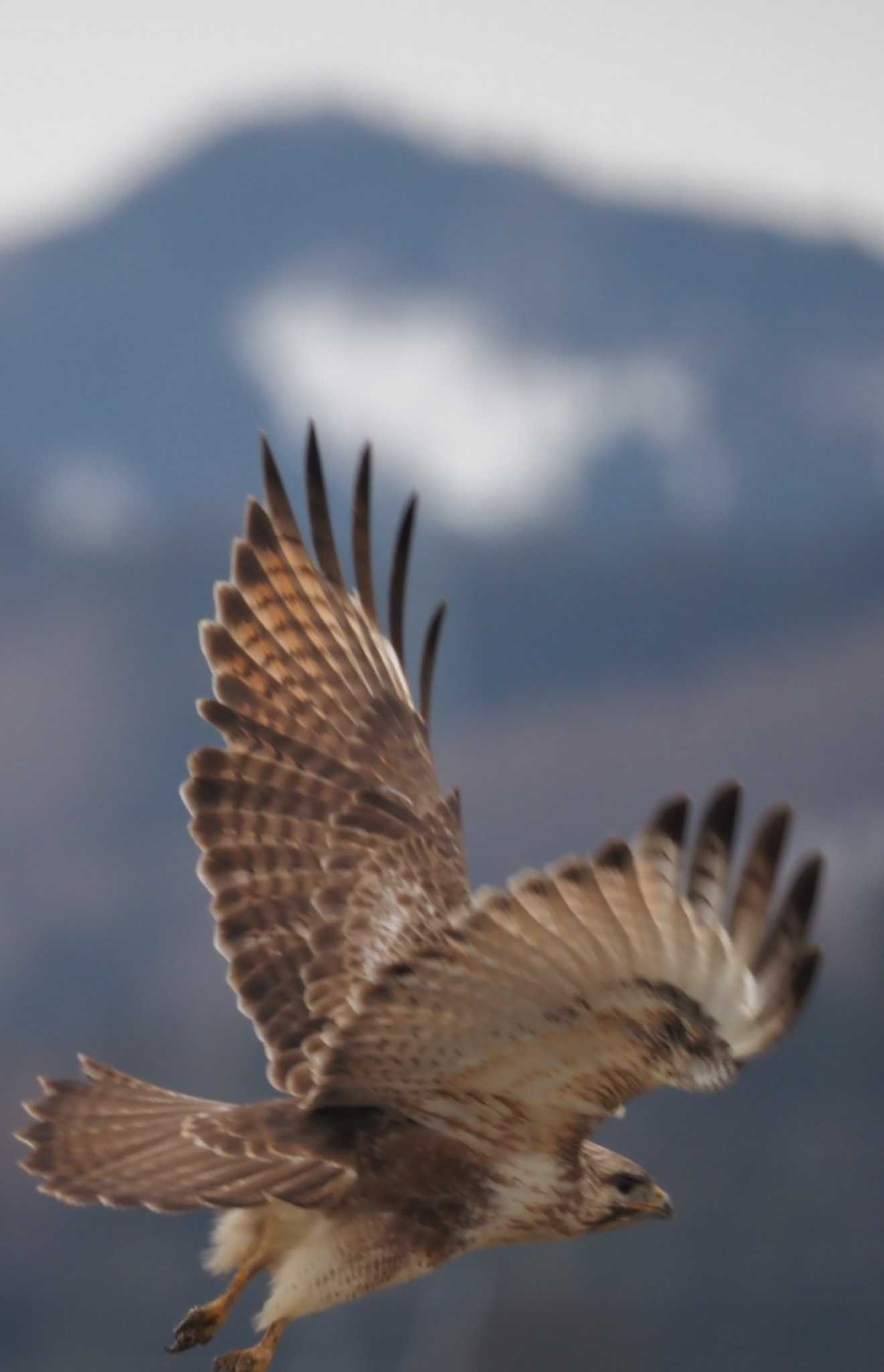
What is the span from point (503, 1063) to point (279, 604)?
105 centimetres

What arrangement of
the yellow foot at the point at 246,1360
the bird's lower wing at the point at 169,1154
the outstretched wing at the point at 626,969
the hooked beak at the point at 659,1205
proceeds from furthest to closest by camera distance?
the hooked beak at the point at 659,1205
the yellow foot at the point at 246,1360
the bird's lower wing at the point at 169,1154
the outstretched wing at the point at 626,969

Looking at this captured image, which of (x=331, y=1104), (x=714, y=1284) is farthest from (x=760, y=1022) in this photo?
(x=714, y=1284)

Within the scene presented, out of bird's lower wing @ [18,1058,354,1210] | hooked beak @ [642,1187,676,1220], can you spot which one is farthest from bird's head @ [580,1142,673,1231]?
bird's lower wing @ [18,1058,354,1210]

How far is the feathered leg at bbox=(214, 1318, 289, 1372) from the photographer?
2.34 meters

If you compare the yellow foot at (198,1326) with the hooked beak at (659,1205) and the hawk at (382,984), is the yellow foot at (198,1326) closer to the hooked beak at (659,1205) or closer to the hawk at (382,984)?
the hawk at (382,984)

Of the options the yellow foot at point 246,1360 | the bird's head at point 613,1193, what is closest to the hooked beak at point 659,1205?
the bird's head at point 613,1193

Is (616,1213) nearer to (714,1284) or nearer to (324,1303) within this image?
(324,1303)

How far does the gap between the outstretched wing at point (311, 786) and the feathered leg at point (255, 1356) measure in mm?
303

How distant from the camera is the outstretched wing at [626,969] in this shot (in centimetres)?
182

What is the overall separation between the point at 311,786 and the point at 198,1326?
0.76 m

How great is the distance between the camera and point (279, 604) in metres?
2.95

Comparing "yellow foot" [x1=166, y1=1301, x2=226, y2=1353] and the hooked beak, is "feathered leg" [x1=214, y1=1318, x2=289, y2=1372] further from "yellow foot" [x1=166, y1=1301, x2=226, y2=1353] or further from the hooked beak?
the hooked beak

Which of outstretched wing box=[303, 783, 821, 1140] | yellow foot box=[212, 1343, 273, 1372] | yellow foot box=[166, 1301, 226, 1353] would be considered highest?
outstretched wing box=[303, 783, 821, 1140]

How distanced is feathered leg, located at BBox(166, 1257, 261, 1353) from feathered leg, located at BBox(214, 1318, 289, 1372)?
0.18 feet
